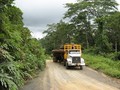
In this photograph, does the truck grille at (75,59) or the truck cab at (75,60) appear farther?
the truck grille at (75,59)

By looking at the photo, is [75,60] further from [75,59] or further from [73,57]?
[73,57]

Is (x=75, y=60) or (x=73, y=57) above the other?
(x=73, y=57)

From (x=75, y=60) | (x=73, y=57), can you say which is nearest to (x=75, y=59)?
(x=75, y=60)

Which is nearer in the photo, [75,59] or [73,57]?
[75,59]

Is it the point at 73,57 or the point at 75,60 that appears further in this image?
the point at 73,57

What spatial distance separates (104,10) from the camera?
60094mm

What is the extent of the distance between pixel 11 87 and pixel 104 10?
164 feet

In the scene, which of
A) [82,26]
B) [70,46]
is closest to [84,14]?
[82,26]

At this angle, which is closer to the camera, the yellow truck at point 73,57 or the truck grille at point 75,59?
A: the yellow truck at point 73,57

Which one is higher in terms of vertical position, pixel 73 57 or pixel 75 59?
pixel 73 57

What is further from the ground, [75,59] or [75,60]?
[75,59]

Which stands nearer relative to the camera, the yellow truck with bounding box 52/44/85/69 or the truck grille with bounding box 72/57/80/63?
the yellow truck with bounding box 52/44/85/69

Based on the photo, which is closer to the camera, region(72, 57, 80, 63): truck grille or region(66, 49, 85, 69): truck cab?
region(66, 49, 85, 69): truck cab

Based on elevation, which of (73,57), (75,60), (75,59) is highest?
(73,57)
